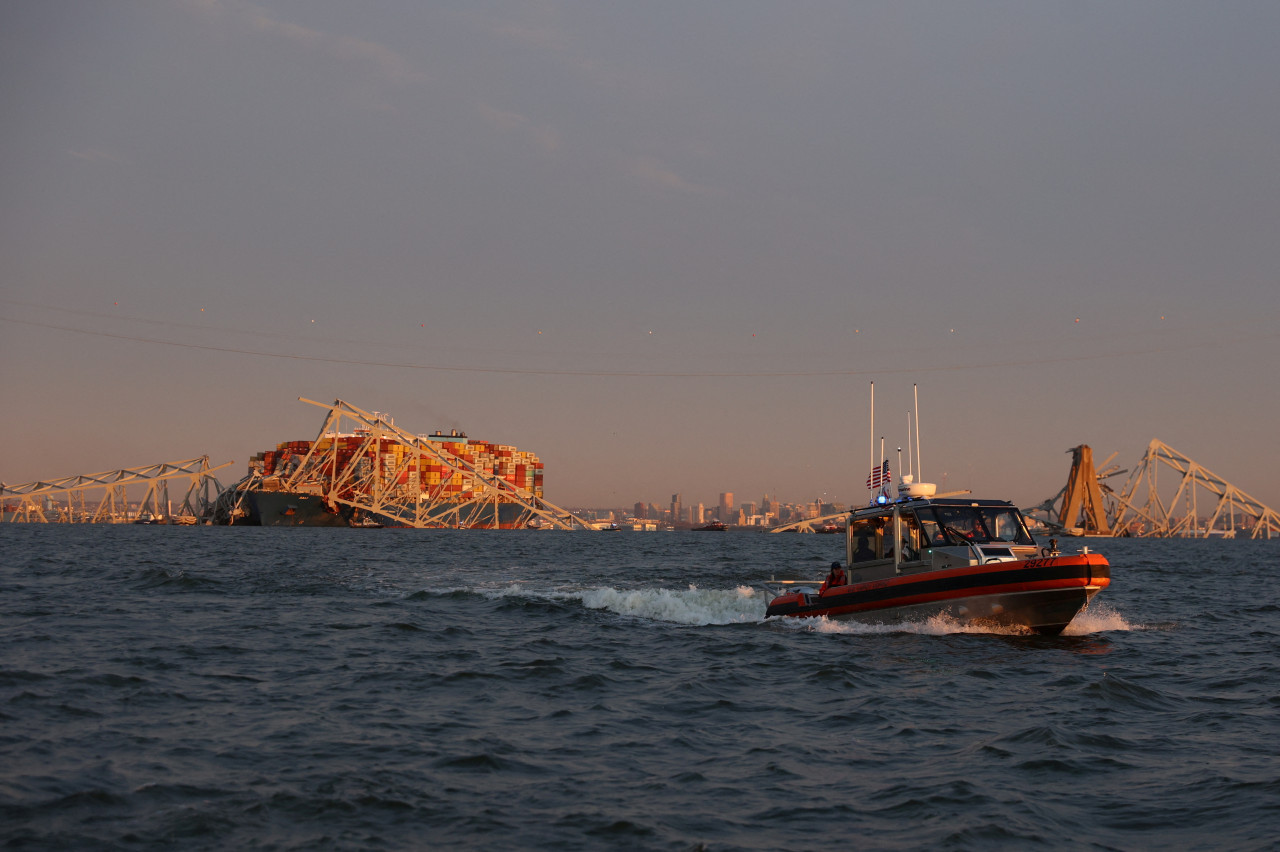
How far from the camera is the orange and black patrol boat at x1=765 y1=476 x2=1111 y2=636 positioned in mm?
16359

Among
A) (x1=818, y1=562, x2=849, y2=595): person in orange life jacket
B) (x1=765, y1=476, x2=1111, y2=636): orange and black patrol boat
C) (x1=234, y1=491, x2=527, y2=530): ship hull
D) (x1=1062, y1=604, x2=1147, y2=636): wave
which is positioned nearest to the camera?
(x1=765, y1=476, x2=1111, y2=636): orange and black patrol boat

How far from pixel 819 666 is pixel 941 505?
541 centimetres

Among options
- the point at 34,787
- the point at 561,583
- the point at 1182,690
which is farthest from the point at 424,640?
the point at 561,583

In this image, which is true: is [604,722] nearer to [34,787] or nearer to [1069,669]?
[34,787]

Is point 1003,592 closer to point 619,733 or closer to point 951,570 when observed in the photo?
point 951,570

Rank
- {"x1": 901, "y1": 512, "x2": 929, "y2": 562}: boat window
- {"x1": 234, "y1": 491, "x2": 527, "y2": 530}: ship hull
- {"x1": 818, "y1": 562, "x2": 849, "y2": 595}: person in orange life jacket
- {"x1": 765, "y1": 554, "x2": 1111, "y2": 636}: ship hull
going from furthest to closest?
{"x1": 234, "y1": 491, "x2": 527, "y2": 530}: ship hull, {"x1": 818, "y1": 562, "x2": 849, "y2": 595}: person in orange life jacket, {"x1": 901, "y1": 512, "x2": 929, "y2": 562}: boat window, {"x1": 765, "y1": 554, "x2": 1111, "y2": 636}: ship hull

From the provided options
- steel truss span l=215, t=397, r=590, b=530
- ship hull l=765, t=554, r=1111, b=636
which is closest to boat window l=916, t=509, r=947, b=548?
ship hull l=765, t=554, r=1111, b=636

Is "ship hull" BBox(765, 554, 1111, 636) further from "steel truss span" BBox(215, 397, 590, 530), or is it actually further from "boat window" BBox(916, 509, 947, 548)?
"steel truss span" BBox(215, 397, 590, 530)

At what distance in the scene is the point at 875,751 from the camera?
30.9ft

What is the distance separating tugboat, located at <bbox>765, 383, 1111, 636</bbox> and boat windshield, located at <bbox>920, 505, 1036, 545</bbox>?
20mm

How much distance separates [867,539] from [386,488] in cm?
10749

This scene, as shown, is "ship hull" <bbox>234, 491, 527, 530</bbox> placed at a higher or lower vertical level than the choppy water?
higher

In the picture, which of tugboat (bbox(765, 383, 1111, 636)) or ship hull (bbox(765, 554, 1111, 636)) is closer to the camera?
ship hull (bbox(765, 554, 1111, 636))

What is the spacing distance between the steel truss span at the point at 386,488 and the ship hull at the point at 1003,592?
103102 mm
